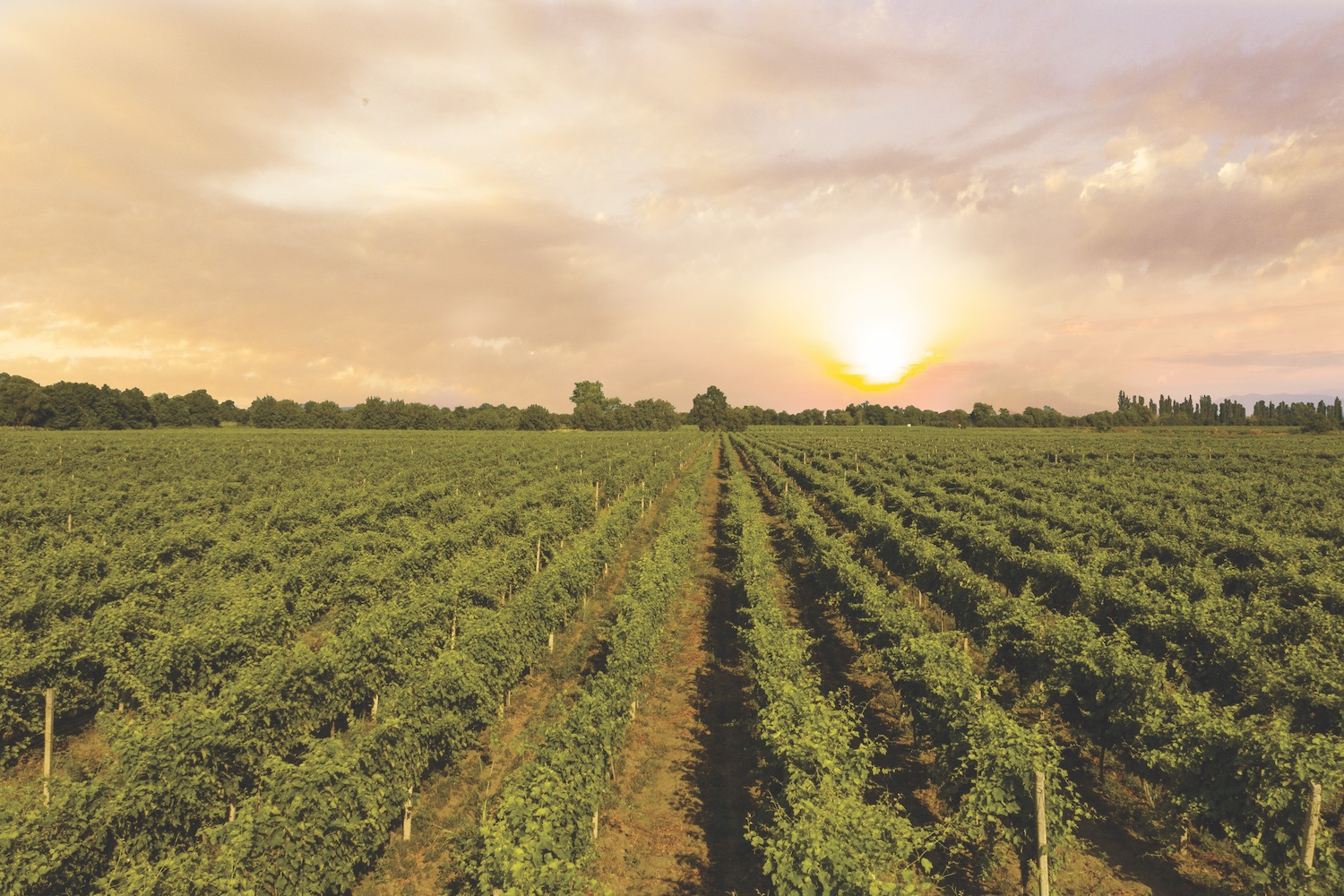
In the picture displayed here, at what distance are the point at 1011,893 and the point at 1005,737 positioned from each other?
220 centimetres

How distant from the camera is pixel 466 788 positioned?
428 inches

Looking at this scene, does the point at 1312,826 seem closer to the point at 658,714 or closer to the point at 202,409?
the point at 658,714

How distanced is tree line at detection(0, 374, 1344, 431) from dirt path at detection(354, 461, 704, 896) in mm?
128209

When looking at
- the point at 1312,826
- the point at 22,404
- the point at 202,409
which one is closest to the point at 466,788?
the point at 1312,826

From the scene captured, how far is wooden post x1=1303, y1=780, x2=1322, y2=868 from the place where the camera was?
6957 mm

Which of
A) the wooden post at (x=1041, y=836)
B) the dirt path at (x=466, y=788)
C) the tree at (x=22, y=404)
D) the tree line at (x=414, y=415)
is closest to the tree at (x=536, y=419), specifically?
the tree line at (x=414, y=415)

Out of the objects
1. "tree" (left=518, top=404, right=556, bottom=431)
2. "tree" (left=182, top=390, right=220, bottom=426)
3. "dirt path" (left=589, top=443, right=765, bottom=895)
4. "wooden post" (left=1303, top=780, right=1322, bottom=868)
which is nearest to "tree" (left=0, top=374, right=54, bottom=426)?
"tree" (left=182, top=390, right=220, bottom=426)

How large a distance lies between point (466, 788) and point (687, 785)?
167 inches

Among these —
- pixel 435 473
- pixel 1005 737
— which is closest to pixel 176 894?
pixel 1005 737

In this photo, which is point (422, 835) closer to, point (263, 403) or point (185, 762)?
point (185, 762)

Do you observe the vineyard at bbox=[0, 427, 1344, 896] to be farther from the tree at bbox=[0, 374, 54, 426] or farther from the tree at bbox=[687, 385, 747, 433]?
the tree at bbox=[687, 385, 747, 433]

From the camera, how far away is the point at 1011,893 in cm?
850

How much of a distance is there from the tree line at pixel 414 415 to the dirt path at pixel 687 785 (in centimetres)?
12983

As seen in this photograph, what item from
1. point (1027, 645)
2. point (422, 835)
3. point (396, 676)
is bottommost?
point (422, 835)
